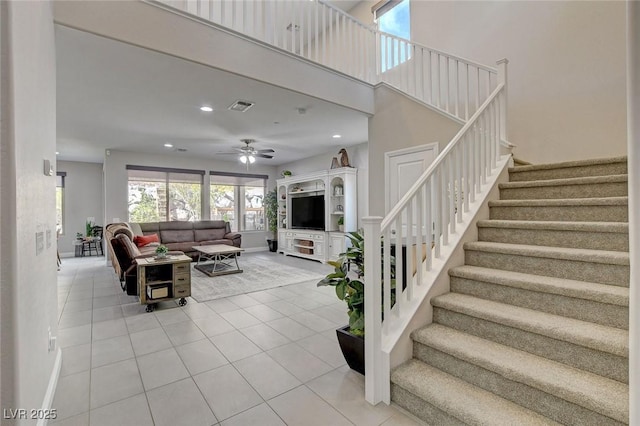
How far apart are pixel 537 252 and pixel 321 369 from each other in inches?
71.1

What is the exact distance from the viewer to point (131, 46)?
2701 mm

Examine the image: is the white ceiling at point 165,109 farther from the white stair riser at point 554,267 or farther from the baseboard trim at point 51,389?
the white stair riser at point 554,267

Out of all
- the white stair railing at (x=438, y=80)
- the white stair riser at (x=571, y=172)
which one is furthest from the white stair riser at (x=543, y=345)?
the white stair railing at (x=438, y=80)

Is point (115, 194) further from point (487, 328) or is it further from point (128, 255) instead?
point (487, 328)

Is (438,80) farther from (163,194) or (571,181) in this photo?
(163,194)

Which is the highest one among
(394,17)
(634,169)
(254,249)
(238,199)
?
(394,17)

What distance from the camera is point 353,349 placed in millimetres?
2170

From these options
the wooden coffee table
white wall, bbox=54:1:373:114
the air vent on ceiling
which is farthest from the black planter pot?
the wooden coffee table

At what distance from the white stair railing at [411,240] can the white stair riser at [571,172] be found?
300 millimetres

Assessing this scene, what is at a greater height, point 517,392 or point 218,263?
point 517,392

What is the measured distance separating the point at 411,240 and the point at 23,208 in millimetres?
2123

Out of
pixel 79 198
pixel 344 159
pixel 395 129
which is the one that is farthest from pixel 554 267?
pixel 79 198

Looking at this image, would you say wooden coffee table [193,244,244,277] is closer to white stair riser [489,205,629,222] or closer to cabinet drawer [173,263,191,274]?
cabinet drawer [173,263,191,274]

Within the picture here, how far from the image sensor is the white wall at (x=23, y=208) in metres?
1.11
